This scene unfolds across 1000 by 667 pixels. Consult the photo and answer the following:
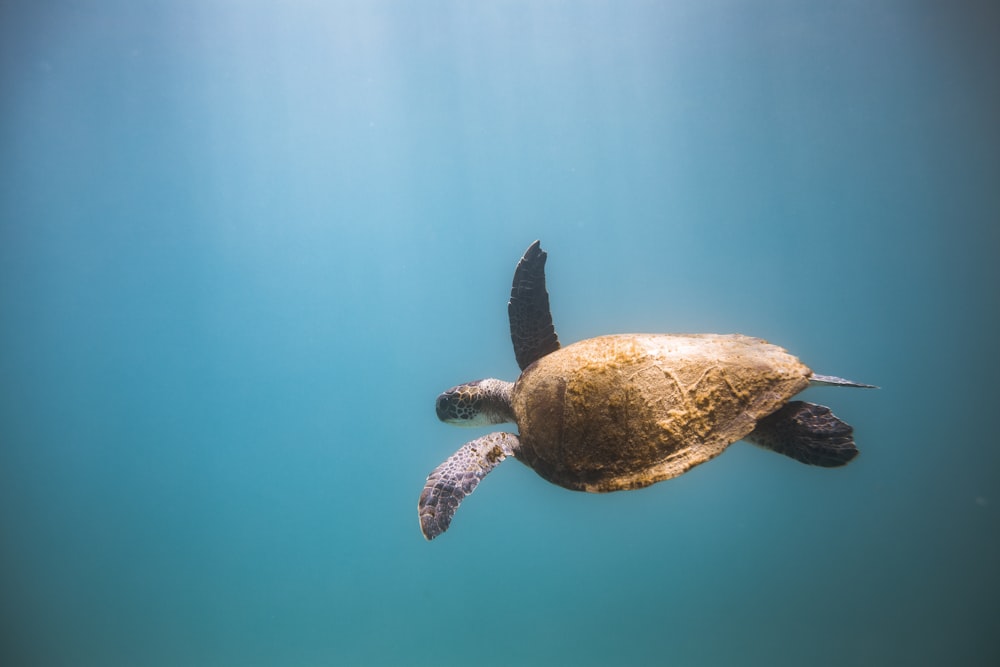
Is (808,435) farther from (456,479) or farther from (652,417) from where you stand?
(456,479)

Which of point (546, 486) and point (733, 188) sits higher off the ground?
point (733, 188)

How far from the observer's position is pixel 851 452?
3.30 meters

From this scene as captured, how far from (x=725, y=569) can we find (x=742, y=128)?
13.2m

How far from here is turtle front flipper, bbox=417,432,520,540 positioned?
338 centimetres

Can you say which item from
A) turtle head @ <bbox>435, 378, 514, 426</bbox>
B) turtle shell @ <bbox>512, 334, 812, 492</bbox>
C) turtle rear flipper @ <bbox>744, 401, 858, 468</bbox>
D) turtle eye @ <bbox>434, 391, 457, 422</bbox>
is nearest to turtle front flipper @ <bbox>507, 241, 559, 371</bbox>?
turtle head @ <bbox>435, 378, 514, 426</bbox>

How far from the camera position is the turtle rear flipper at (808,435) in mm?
3338

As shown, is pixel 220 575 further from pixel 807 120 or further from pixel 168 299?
pixel 807 120

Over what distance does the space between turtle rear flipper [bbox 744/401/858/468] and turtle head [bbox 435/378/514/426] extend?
2466 mm

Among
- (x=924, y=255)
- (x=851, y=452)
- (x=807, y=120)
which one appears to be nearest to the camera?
(x=851, y=452)

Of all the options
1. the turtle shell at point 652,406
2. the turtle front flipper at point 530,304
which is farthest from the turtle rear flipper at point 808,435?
the turtle front flipper at point 530,304

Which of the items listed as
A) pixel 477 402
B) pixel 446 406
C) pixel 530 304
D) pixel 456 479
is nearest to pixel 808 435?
pixel 530 304

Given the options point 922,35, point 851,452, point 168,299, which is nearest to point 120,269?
point 168,299

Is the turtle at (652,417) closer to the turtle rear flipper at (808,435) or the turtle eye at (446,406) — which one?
the turtle rear flipper at (808,435)

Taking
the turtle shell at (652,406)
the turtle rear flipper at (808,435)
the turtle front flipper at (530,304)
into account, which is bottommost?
the turtle rear flipper at (808,435)
